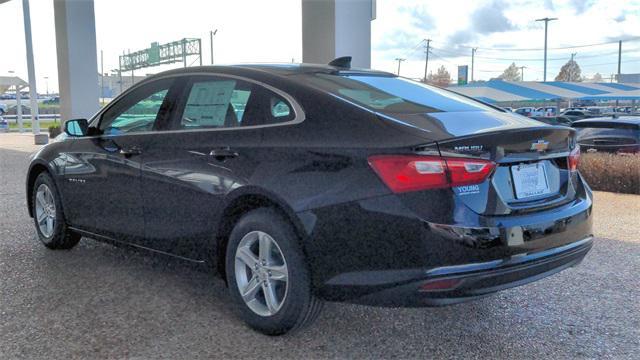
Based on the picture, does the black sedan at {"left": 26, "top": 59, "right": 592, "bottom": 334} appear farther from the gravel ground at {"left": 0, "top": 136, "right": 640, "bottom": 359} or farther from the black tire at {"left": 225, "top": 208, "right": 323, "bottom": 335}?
the gravel ground at {"left": 0, "top": 136, "right": 640, "bottom": 359}

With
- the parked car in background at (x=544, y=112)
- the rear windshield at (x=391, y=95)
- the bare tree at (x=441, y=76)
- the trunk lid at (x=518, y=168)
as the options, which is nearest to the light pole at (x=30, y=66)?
the rear windshield at (x=391, y=95)

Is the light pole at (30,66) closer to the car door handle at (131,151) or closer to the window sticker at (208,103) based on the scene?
the car door handle at (131,151)

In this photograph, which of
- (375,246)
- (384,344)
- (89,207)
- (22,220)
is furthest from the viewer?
(22,220)

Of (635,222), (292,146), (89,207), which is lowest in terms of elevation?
(635,222)

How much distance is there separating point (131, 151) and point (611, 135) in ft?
34.1

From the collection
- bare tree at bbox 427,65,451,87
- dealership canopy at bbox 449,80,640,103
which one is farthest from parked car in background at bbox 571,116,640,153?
bare tree at bbox 427,65,451,87

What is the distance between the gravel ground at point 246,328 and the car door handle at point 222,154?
0.77 meters

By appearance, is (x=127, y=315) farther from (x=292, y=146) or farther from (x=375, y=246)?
(x=375, y=246)

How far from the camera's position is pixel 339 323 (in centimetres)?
370

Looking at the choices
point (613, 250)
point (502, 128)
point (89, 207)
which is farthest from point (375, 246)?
point (613, 250)

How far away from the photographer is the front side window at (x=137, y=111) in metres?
4.32

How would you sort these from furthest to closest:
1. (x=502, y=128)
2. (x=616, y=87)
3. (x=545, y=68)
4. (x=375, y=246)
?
1. (x=545, y=68)
2. (x=616, y=87)
3. (x=502, y=128)
4. (x=375, y=246)

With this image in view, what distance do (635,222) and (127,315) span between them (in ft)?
19.6

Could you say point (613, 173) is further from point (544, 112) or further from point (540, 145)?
point (544, 112)
